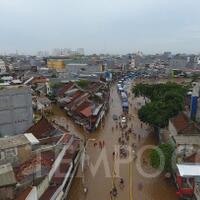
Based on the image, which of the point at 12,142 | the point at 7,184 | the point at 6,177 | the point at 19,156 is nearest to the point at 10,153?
the point at 19,156

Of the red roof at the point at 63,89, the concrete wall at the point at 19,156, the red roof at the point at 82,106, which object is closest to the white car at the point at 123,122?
the red roof at the point at 82,106

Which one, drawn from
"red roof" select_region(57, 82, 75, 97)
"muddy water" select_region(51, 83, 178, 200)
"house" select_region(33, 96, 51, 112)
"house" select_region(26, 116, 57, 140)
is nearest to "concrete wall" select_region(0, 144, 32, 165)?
"muddy water" select_region(51, 83, 178, 200)

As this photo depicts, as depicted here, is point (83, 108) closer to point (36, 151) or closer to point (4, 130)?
point (4, 130)

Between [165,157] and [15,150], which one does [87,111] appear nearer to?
[165,157]

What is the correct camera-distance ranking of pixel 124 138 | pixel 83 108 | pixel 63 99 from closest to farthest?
pixel 124 138, pixel 83 108, pixel 63 99

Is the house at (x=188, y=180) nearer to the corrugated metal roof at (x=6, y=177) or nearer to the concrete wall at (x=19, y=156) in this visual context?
the concrete wall at (x=19, y=156)

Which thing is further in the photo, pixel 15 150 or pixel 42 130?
pixel 42 130

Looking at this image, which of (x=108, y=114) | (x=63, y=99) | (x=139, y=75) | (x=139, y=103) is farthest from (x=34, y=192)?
(x=139, y=75)

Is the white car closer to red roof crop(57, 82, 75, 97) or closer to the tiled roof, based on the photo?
red roof crop(57, 82, 75, 97)
